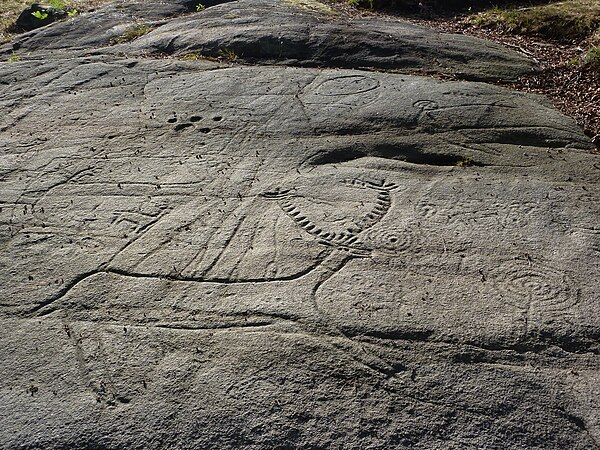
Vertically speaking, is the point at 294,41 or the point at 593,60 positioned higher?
the point at 294,41

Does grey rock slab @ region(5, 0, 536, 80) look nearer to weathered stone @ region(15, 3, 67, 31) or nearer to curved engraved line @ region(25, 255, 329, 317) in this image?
weathered stone @ region(15, 3, 67, 31)

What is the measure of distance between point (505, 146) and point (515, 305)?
6.83 ft

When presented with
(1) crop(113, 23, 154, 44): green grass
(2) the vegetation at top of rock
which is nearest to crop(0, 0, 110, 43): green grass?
(1) crop(113, 23, 154, 44): green grass

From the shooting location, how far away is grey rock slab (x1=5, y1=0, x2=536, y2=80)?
270 inches

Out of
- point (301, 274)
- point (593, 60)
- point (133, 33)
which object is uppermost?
point (133, 33)

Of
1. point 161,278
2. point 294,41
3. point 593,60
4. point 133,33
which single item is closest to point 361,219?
point 161,278

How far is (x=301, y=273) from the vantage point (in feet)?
11.7

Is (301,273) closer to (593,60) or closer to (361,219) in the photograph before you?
(361,219)

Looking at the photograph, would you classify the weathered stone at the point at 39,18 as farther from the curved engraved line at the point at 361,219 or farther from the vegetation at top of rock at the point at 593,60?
the vegetation at top of rock at the point at 593,60

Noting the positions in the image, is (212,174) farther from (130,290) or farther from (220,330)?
(220,330)

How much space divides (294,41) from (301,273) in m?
4.43

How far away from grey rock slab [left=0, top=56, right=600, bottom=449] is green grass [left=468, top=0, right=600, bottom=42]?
2752 mm

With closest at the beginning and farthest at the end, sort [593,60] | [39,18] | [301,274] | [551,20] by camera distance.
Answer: [301,274] < [593,60] < [551,20] < [39,18]

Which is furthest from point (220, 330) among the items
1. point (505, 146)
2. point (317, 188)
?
point (505, 146)
